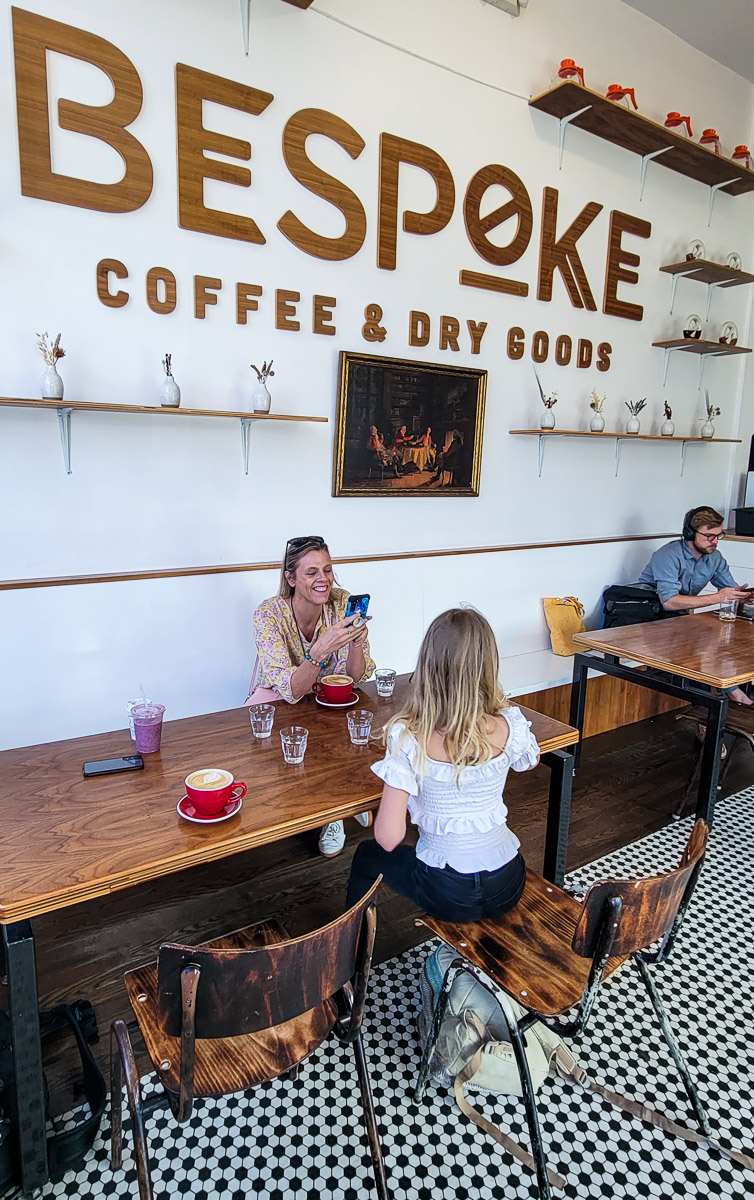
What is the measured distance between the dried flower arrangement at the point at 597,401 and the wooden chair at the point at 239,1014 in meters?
3.87

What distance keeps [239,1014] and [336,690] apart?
116 cm

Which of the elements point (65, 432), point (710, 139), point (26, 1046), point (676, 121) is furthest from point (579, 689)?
point (710, 139)

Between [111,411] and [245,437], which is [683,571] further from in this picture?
[111,411]

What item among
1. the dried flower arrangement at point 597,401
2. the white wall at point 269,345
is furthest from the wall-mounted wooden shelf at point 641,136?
the dried flower arrangement at point 597,401

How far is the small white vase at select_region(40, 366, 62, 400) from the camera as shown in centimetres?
257

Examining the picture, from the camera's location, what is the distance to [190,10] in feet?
9.26

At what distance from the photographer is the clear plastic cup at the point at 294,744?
182 cm

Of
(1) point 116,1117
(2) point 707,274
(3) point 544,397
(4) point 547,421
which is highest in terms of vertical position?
(2) point 707,274

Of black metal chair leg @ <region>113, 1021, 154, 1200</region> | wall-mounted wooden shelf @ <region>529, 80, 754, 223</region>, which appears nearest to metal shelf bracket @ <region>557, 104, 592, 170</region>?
wall-mounted wooden shelf @ <region>529, 80, 754, 223</region>

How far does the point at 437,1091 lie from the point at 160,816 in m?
1.02

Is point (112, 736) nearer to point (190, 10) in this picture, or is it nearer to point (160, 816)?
point (160, 816)

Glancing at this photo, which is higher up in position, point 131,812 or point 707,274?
point 707,274

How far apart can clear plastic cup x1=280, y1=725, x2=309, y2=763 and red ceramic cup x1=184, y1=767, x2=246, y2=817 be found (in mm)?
203

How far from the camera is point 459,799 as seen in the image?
1669mm
